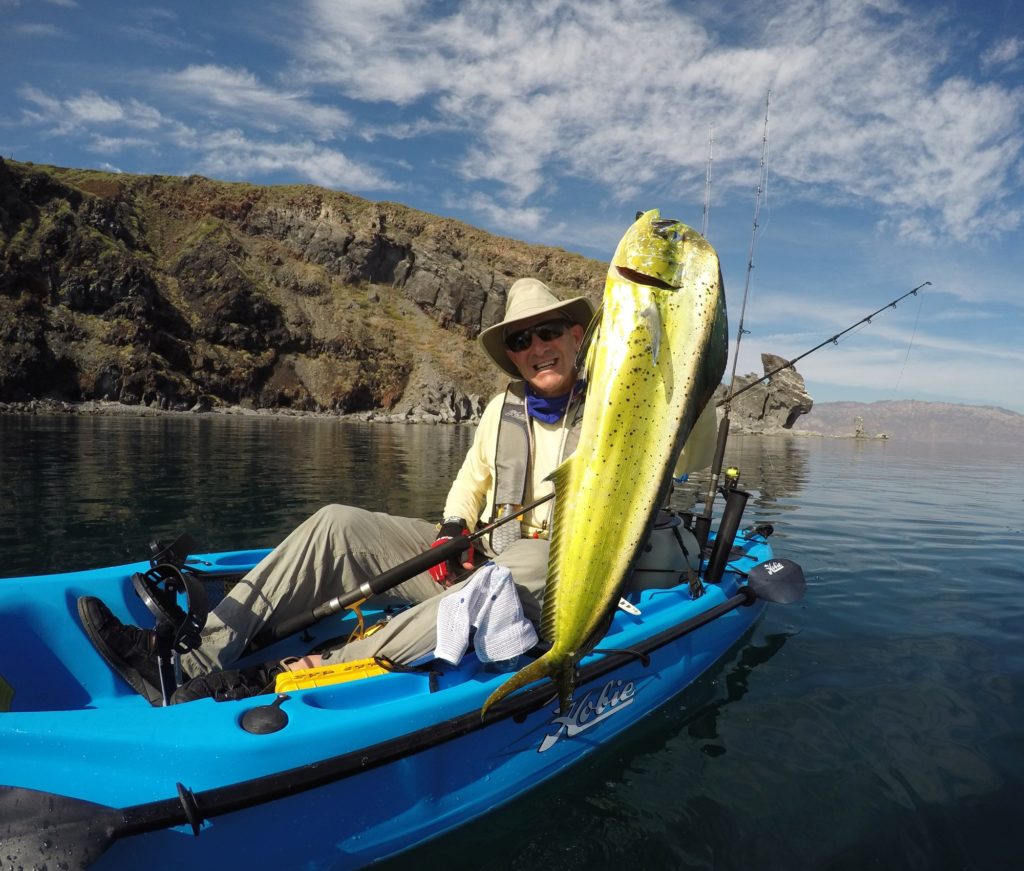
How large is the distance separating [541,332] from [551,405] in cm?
53

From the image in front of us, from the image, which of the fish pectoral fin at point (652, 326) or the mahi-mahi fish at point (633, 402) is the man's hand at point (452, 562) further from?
the fish pectoral fin at point (652, 326)

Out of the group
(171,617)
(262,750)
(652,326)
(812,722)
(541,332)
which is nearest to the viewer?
(652,326)

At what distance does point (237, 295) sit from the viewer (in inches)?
3100

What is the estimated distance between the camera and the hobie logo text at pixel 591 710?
12.5 feet

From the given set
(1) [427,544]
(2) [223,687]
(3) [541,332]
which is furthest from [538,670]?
(1) [427,544]

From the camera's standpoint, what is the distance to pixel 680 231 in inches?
82.1

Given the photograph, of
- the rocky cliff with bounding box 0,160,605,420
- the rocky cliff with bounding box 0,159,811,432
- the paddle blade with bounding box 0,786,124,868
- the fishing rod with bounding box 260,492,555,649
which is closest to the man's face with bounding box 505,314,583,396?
the fishing rod with bounding box 260,492,555,649

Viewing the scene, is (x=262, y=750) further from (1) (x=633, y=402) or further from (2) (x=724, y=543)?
(2) (x=724, y=543)

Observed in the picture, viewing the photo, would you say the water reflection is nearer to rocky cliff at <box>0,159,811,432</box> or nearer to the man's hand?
the man's hand

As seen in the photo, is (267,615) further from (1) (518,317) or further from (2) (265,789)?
(1) (518,317)

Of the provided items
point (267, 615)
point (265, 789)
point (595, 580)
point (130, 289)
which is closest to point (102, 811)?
point (265, 789)

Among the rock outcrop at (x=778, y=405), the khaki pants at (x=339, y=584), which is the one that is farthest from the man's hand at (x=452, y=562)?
the rock outcrop at (x=778, y=405)

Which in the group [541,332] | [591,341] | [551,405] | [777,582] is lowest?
[777,582]

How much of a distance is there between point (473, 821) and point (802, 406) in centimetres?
13240
